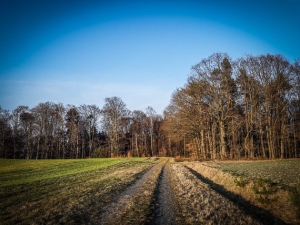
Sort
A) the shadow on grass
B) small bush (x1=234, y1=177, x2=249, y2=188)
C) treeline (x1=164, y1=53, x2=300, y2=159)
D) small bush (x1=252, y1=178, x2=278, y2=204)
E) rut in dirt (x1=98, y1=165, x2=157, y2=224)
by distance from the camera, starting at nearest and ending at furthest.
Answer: the shadow on grass < rut in dirt (x1=98, y1=165, x2=157, y2=224) < small bush (x1=252, y1=178, x2=278, y2=204) < small bush (x1=234, y1=177, x2=249, y2=188) < treeline (x1=164, y1=53, x2=300, y2=159)

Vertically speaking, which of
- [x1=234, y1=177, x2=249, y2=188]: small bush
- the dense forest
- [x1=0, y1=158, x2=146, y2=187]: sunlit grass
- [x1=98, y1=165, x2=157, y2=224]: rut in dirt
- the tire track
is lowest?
[x1=0, y1=158, x2=146, y2=187]: sunlit grass

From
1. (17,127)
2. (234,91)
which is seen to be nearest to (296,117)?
(234,91)

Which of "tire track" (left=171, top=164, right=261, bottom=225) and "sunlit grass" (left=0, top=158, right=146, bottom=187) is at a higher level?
"tire track" (left=171, top=164, right=261, bottom=225)

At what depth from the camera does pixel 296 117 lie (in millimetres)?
40094

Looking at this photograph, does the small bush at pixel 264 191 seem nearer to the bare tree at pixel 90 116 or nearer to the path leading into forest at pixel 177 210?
the path leading into forest at pixel 177 210

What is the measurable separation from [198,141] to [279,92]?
68.0 feet

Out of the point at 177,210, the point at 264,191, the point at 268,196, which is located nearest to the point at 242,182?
the point at 264,191

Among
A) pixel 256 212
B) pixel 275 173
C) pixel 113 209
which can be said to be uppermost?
pixel 275 173

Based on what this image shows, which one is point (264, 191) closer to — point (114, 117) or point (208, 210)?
point (208, 210)

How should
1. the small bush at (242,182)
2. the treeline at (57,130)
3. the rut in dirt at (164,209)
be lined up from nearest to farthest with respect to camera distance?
the rut in dirt at (164,209) → the small bush at (242,182) → the treeline at (57,130)

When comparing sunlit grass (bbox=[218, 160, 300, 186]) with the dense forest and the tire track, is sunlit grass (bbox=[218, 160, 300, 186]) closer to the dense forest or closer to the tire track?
the tire track

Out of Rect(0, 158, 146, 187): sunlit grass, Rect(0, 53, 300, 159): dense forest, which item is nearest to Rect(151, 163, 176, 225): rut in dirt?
Rect(0, 158, 146, 187): sunlit grass

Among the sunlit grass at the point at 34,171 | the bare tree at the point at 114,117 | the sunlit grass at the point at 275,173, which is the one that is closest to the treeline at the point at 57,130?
the bare tree at the point at 114,117

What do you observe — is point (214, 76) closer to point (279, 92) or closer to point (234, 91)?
point (234, 91)
